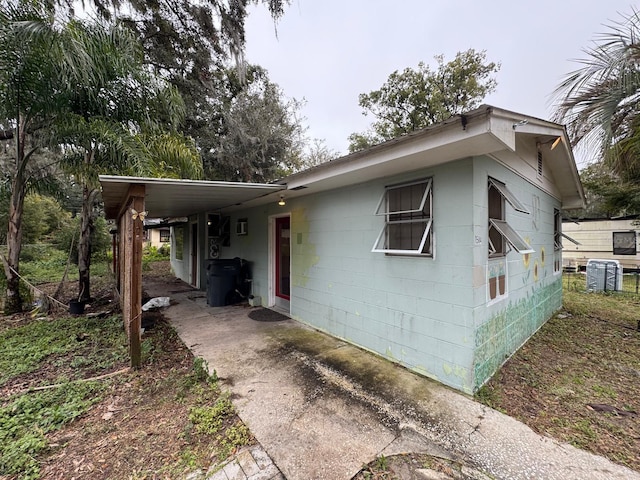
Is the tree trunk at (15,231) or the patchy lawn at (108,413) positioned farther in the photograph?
the tree trunk at (15,231)

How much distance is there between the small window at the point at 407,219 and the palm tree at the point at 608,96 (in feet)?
8.76

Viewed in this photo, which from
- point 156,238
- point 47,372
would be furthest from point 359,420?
point 156,238

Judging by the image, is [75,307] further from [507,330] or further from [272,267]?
[507,330]

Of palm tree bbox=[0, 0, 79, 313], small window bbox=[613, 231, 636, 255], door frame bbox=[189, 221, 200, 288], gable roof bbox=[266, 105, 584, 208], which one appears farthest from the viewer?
small window bbox=[613, 231, 636, 255]

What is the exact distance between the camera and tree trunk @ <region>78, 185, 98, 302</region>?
6344 millimetres

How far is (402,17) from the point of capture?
9.93 metres

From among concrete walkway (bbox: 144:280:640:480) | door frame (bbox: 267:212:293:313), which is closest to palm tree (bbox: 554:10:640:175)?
concrete walkway (bbox: 144:280:640:480)

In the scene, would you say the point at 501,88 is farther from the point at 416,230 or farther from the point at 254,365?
the point at 254,365

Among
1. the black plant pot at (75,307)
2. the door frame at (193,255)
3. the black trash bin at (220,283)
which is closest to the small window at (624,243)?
the black trash bin at (220,283)

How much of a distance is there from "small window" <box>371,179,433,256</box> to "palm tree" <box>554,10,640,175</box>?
267 centimetres

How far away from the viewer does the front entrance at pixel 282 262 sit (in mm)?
6137

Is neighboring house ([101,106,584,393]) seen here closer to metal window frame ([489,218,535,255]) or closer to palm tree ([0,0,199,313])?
metal window frame ([489,218,535,255])

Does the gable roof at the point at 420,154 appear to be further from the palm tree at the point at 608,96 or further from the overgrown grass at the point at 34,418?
the overgrown grass at the point at 34,418

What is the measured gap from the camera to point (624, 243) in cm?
1216
